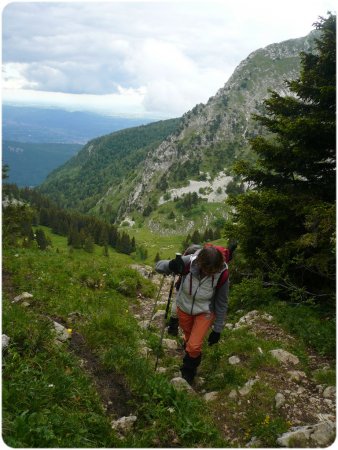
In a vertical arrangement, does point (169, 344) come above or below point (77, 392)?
below

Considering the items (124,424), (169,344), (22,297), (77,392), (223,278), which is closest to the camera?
(124,424)

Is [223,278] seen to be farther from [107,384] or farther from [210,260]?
[107,384]

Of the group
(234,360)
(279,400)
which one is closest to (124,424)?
(279,400)

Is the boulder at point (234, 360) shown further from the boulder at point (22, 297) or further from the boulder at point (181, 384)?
the boulder at point (22, 297)

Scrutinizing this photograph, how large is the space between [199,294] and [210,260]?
85 centimetres

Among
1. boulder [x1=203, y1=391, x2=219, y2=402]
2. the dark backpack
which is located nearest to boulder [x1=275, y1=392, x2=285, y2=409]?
boulder [x1=203, y1=391, x2=219, y2=402]

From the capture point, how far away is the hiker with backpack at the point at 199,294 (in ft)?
24.0

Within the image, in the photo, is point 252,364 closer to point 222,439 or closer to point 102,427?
point 222,439

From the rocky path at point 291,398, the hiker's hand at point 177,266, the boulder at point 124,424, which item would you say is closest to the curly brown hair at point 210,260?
the hiker's hand at point 177,266

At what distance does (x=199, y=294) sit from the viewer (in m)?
7.50

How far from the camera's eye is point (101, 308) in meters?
10.7

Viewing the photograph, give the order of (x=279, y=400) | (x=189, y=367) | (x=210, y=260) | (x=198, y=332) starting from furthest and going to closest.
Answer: (x=189, y=367), (x=198, y=332), (x=210, y=260), (x=279, y=400)

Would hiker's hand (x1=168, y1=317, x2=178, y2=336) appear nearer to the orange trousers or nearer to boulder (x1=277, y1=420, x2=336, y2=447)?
the orange trousers

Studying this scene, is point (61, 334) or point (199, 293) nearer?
point (199, 293)
